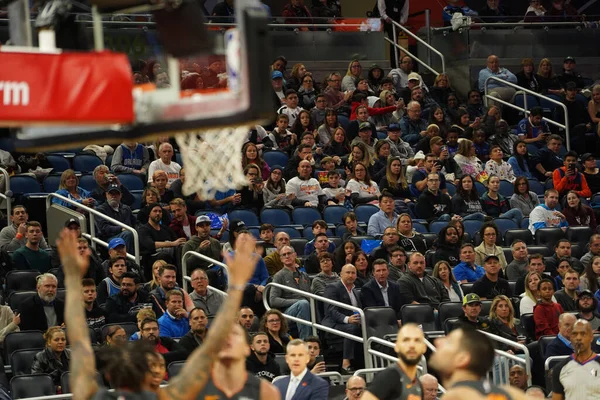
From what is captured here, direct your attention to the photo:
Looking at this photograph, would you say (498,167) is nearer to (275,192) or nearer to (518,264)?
(518,264)

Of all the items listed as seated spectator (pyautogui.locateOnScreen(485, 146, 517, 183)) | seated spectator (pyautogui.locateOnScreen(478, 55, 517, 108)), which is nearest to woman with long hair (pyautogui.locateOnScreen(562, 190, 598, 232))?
seated spectator (pyautogui.locateOnScreen(485, 146, 517, 183))

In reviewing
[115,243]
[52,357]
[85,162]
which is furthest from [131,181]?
[52,357]

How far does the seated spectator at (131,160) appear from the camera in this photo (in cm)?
1591

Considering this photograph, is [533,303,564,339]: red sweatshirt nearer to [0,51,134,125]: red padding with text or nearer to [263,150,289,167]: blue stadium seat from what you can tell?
[263,150,289,167]: blue stadium seat

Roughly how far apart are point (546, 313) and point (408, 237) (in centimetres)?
221

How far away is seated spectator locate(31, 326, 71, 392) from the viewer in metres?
11.2

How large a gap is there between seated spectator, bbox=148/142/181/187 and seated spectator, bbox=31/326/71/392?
443cm

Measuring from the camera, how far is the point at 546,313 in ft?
44.4

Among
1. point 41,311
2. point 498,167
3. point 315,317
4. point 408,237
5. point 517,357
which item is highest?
point 498,167

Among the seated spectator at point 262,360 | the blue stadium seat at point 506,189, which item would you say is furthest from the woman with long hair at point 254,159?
the seated spectator at point 262,360

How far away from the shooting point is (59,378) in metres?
11.3

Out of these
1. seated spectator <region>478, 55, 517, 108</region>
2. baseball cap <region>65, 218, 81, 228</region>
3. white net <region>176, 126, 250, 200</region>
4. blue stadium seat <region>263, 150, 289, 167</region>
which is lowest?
baseball cap <region>65, 218, 81, 228</region>

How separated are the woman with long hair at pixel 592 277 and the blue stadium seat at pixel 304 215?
345 centimetres

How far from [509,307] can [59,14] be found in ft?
25.5
